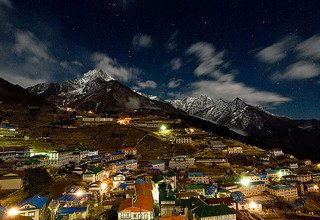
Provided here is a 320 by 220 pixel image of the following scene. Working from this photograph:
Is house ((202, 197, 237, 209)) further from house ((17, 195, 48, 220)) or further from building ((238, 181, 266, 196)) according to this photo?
house ((17, 195, 48, 220))

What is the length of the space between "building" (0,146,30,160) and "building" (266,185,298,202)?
84.3 metres

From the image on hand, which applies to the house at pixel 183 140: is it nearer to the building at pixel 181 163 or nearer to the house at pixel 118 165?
the building at pixel 181 163

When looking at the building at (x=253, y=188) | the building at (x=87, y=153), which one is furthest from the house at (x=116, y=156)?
Answer: the building at (x=253, y=188)

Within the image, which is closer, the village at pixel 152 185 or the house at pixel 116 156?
the village at pixel 152 185

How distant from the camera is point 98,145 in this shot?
385 feet

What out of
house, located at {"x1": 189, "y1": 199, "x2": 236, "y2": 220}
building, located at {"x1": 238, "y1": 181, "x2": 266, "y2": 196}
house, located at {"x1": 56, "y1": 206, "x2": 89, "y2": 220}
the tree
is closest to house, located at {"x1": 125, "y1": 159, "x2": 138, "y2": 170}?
the tree

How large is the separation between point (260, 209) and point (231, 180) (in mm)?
16080

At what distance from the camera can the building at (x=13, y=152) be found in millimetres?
81006

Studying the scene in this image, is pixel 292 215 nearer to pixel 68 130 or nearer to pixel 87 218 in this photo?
pixel 87 218

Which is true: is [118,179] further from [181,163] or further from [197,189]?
[181,163]

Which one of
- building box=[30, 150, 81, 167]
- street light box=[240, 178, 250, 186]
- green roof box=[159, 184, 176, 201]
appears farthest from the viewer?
building box=[30, 150, 81, 167]

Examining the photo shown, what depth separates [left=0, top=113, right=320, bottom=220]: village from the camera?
47.5 metres

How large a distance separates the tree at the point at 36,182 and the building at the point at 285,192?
65.6 m

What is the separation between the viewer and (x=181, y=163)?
9569cm
